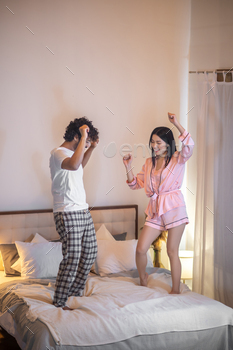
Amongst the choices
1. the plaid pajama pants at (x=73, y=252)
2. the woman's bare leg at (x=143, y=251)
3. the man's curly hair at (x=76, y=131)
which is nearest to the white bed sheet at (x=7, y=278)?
the plaid pajama pants at (x=73, y=252)

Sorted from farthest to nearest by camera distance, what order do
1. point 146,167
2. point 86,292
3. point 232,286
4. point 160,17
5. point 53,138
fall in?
point 160,17 → point 53,138 → point 232,286 → point 146,167 → point 86,292

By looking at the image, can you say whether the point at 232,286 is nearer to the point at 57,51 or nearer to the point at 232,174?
the point at 232,174

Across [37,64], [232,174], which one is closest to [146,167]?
[232,174]

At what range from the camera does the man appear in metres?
2.03

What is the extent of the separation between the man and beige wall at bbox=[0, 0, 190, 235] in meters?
0.88

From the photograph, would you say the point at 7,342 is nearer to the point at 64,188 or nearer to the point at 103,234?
the point at 64,188

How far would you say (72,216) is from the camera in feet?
6.95

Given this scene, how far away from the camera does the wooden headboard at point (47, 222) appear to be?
2.84m

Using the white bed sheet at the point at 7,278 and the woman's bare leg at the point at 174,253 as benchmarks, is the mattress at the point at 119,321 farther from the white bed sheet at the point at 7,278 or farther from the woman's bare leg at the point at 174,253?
the white bed sheet at the point at 7,278

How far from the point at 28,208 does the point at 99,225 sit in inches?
26.5

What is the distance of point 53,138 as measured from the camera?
308 centimetres

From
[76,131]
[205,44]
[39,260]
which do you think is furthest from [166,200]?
[205,44]

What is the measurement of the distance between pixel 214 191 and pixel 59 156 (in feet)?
5.14

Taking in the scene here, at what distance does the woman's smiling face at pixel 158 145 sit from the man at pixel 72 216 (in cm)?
44
